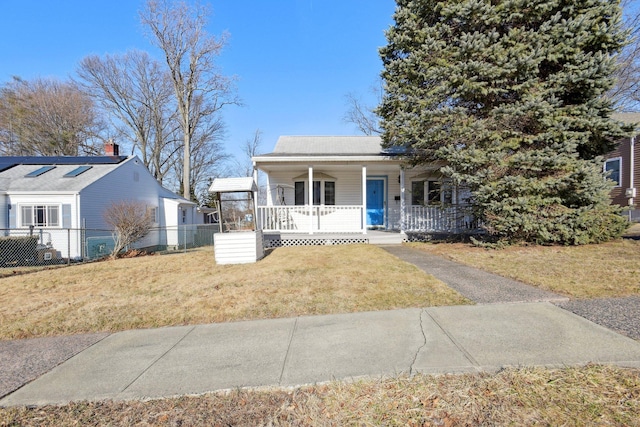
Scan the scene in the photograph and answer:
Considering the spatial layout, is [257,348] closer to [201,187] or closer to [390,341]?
[390,341]

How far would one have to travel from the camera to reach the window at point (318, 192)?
1353 cm

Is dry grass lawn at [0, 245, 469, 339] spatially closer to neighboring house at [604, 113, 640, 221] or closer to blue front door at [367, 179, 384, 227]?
blue front door at [367, 179, 384, 227]

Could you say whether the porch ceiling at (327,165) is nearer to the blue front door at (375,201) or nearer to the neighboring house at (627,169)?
the blue front door at (375,201)

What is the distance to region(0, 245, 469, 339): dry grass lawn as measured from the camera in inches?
165

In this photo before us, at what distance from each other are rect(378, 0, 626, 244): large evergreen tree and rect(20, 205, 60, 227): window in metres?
16.1

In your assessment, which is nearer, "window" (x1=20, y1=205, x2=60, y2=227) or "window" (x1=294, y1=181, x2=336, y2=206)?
"window" (x1=294, y1=181, x2=336, y2=206)

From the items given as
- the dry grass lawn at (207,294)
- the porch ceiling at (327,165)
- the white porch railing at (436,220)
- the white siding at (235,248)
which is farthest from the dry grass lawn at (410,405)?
the porch ceiling at (327,165)

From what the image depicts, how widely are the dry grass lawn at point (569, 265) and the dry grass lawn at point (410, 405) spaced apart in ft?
8.88

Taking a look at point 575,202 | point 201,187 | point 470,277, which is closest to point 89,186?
point 470,277

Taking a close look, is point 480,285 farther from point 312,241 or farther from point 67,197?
point 67,197

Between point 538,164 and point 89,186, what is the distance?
58.3ft

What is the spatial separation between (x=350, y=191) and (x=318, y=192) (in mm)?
1415

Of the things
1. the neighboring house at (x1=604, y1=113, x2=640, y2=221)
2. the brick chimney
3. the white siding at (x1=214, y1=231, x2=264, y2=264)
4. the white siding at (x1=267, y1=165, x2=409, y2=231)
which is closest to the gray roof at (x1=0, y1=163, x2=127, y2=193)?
the brick chimney

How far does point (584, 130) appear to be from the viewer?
8.14m
